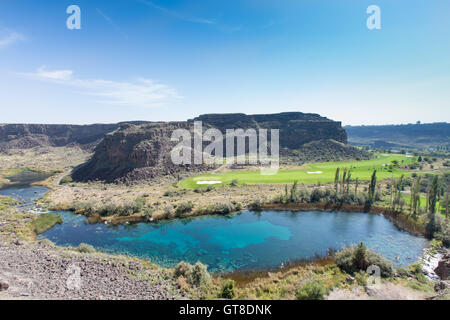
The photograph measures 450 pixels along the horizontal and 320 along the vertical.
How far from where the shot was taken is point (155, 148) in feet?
220

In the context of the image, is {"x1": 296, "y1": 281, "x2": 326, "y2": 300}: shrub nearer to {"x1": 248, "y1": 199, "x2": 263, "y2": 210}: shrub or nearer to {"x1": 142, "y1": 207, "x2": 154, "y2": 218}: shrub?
{"x1": 248, "y1": 199, "x2": 263, "y2": 210}: shrub

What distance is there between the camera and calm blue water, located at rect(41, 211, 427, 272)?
24.1 meters

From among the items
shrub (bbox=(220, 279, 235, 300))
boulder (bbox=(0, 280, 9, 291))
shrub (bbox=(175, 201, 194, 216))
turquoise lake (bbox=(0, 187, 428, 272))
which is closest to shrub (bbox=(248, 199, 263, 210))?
turquoise lake (bbox=(0, 187, 428, 272))

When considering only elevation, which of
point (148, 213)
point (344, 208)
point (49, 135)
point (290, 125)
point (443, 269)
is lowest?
point (443, 269)

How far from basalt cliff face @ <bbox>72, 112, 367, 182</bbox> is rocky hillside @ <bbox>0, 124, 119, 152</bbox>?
53.7 meters

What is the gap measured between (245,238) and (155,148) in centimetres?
4804

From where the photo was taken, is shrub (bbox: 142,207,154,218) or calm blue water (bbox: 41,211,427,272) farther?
shrub (bbox: 142,207,154,218)

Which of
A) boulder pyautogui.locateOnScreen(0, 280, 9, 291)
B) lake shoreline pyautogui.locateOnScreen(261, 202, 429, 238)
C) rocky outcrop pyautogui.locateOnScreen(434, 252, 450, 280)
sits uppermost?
boulder pyautogui.locateOnScreen(0, 280, 9, 291)

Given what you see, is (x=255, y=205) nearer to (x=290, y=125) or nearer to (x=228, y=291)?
(x=228, y=291)

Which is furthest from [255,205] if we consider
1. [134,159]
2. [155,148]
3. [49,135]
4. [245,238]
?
[49,135]

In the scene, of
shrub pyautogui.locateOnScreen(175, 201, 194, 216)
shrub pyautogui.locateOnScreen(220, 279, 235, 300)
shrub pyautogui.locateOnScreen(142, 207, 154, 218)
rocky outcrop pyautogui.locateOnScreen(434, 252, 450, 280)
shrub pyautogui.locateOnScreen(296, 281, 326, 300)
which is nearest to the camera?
shrub pyautogui.locateOnScreen(296, 281, 326, 300)

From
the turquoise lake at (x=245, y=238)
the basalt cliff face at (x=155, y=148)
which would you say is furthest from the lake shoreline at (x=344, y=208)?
the basalt cliff face at (x=155, y=148)
